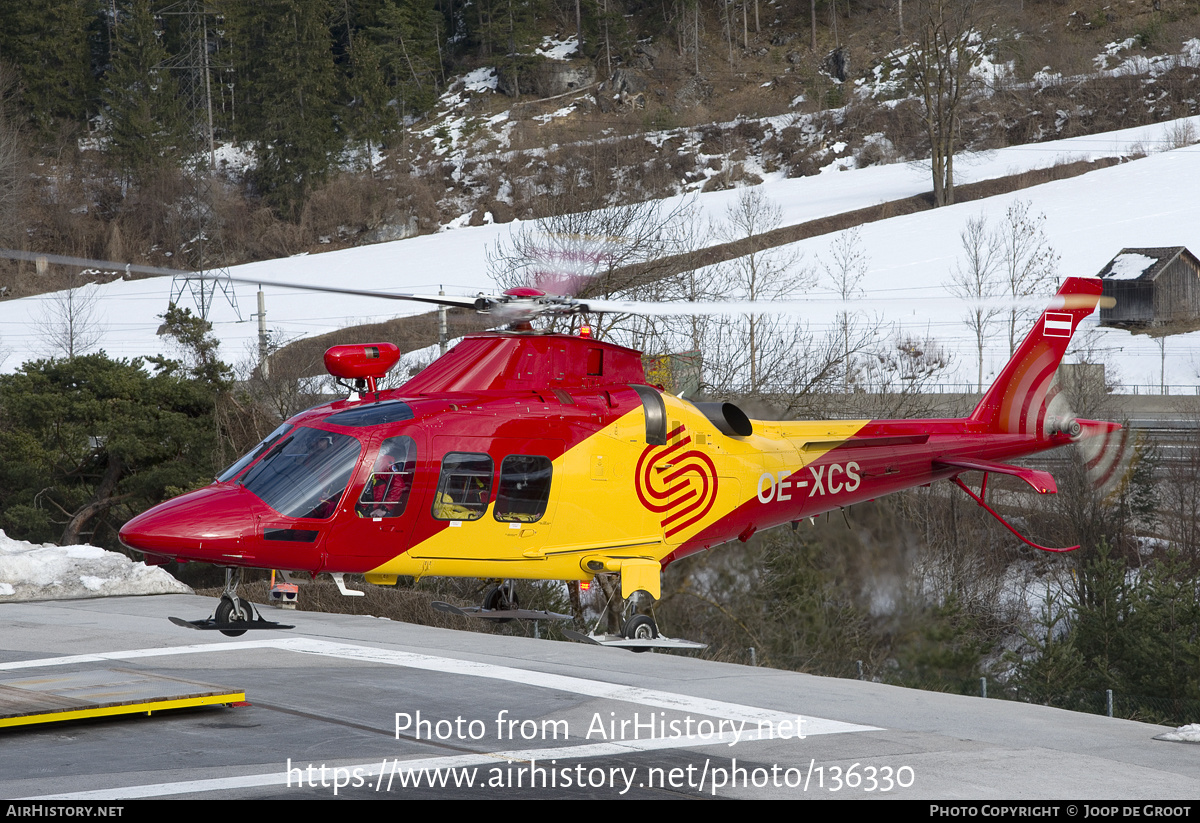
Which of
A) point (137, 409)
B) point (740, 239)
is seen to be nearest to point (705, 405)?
point (137, 409)

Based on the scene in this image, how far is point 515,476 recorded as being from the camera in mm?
10055

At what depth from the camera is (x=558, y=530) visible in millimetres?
10258

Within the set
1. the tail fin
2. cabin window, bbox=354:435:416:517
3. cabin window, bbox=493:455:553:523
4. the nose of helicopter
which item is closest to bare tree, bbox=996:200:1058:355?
the tail fin

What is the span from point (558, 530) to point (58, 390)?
26.9 meters

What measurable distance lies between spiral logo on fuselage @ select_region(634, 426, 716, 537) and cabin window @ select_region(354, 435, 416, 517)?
227 cm

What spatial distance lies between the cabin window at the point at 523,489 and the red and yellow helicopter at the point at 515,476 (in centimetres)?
1

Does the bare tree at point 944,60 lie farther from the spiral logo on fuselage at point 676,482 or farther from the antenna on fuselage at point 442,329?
the spiral logo on fuselage at point 676,482

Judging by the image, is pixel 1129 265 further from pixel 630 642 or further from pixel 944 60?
pixel 630 642

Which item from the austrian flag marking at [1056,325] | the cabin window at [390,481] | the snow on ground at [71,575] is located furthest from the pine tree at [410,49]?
the cabin window at [390,481]

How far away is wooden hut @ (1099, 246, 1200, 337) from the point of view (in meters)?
43.9

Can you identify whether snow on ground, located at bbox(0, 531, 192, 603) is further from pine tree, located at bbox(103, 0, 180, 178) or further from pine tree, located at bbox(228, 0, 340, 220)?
pine tree, located at bbox(103, 0, 180, 178)

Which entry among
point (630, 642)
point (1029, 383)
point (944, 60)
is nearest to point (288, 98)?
point (944, 60)
